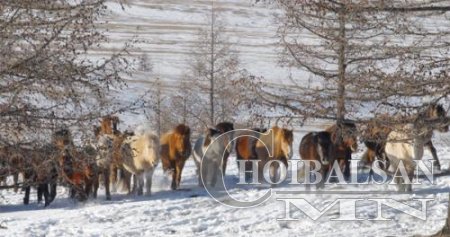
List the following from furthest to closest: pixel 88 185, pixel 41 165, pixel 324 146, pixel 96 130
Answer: pixel 324 146 < pixel 88 185 < pixel 96 130 < pixel 41 165

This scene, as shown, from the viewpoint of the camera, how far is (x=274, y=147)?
63.4 ft

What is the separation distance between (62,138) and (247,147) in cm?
961

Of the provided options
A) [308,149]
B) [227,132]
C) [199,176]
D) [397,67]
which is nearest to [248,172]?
[227,132]

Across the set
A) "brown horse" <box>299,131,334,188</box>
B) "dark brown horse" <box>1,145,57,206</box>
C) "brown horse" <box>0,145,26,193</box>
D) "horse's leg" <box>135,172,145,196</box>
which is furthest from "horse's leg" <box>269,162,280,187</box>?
"brown horse" <box>0,145,26,193</box>

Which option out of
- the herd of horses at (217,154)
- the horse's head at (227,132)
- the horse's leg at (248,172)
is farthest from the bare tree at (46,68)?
the horse's leg at (248,172)

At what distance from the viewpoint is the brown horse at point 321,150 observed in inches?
711

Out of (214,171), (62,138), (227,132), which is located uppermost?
(227,132)

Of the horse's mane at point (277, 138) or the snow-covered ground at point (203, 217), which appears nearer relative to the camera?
the snow-covered ground at point (203, 217)

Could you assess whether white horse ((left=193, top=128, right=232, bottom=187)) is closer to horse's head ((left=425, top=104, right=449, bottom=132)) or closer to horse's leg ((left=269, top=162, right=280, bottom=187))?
horse's leg ((left=269, top=162, right=280, bottom=187))

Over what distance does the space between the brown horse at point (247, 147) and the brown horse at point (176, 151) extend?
1134 millimetres

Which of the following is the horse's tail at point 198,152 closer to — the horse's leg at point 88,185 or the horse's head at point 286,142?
the horse's head at point 286,142

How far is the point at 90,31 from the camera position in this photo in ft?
35.1

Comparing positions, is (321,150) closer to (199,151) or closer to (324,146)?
(324,146)

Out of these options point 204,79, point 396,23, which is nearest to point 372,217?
point 396,23
